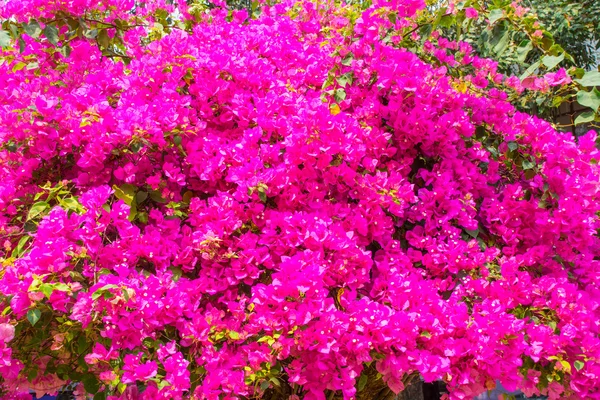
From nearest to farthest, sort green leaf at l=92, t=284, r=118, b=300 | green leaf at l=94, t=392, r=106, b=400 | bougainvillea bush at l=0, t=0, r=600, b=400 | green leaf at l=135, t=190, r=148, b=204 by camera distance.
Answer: green leaf at l=92, t=284, r=118, b=300 < bougainvillea bush at l=0, t=0, r=600, b=400 < green leaf at l=94, t=392, r=106, b=400 < green leaf at l=135, t=190, r=148, b=204

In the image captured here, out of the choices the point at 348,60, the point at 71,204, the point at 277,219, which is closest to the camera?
the point at 71,204

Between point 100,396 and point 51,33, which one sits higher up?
point 51,33

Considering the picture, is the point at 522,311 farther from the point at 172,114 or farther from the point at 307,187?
the point at 172,114

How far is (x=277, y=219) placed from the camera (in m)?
2.11

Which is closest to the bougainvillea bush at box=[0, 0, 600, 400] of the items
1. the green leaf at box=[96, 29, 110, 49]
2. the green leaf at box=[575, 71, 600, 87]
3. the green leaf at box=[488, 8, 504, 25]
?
the green leaf at box=[96, 29, 110, 49]

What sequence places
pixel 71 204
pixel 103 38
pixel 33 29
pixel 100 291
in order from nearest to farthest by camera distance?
pixel 100 291
pixel 71 204
pixel 33 29
pixel 103 38

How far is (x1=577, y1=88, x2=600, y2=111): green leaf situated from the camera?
2.41m

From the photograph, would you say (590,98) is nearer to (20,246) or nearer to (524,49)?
(524,49)

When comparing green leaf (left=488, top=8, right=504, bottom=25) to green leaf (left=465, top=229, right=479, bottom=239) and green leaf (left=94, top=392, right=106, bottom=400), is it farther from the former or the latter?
green leaf (left=94, top=392, right=106, bottom=400)

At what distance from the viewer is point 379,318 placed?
1.94m

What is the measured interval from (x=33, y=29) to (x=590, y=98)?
2.05 meters

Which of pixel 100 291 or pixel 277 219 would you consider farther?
pixel 277 219

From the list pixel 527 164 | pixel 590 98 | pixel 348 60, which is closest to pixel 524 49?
pixel 590 98

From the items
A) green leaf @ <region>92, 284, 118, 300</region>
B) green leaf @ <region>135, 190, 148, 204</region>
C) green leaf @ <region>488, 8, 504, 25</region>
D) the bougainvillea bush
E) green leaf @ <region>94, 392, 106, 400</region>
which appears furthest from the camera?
green leaf @ <region>488, 8, 504, 25</region>
